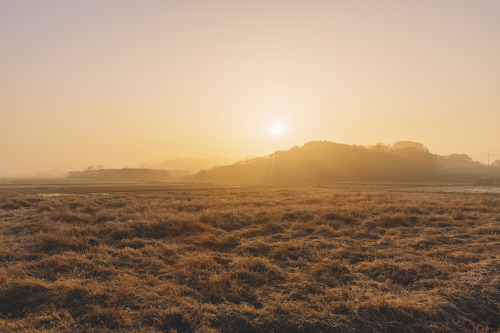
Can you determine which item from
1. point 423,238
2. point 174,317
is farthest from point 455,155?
point 174,317

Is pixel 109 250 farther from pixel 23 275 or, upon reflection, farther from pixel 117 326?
pixel 117 326

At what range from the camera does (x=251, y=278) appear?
26.4 ft

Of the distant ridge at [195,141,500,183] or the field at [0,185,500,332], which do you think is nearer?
the field at [0,185,500,332]

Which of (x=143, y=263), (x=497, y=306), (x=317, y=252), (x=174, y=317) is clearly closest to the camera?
(x=174, y=317)

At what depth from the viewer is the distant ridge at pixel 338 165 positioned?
307 feet

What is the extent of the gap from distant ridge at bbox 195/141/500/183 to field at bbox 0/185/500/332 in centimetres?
8277

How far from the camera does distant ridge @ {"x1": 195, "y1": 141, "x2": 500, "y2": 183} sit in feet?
307

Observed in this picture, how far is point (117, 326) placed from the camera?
5703 mm

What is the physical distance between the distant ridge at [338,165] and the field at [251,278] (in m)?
82.8

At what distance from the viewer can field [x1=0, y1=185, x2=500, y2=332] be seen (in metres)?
5.87

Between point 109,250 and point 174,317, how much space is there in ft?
18.4

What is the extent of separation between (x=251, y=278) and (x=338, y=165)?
9627 centimetres

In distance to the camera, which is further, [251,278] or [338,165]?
[338,165]

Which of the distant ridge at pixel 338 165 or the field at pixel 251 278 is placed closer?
the field at pixel 251 278
